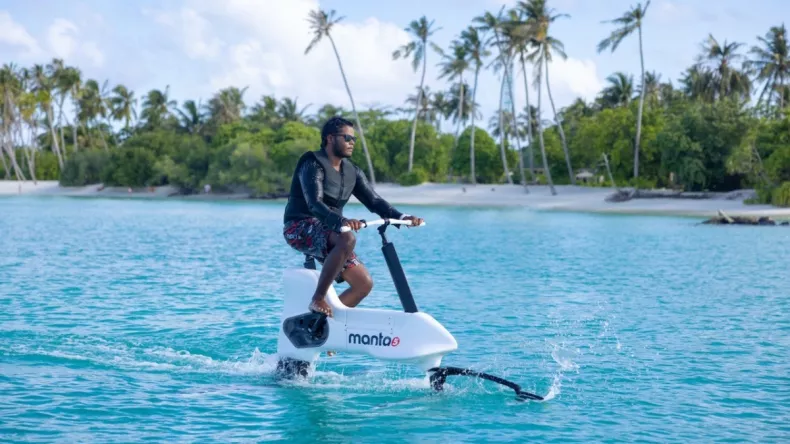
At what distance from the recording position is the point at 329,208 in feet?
23.9

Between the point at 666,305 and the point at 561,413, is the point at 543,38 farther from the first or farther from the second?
the point at 561,413

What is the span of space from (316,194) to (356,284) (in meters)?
0.92

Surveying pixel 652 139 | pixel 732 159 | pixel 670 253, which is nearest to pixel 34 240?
pixel 670 253

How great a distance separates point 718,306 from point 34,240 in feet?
72.5

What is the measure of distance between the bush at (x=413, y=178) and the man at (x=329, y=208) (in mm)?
71319

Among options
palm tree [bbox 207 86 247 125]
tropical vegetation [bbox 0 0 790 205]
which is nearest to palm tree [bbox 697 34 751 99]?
tropical vegetation [bbox 0 0 790 205]

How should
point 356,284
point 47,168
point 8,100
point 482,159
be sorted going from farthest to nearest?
point 47,168 → point 8,100 → point 482,159 → point 356,284

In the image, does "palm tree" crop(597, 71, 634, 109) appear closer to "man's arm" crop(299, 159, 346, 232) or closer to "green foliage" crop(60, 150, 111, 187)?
"green foliage" crop(60, 150, 111, 187)

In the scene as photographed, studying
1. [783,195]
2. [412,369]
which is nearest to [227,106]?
[783,195]

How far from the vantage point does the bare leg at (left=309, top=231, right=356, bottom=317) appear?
24.1 ft

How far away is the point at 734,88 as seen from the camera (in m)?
75.9

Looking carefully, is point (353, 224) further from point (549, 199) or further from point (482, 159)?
point (482, 159)

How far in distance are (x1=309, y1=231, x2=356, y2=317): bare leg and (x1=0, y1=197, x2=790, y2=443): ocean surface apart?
2.79 ft

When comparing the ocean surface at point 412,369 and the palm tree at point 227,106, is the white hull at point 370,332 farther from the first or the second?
the palm tree at point 227,106
